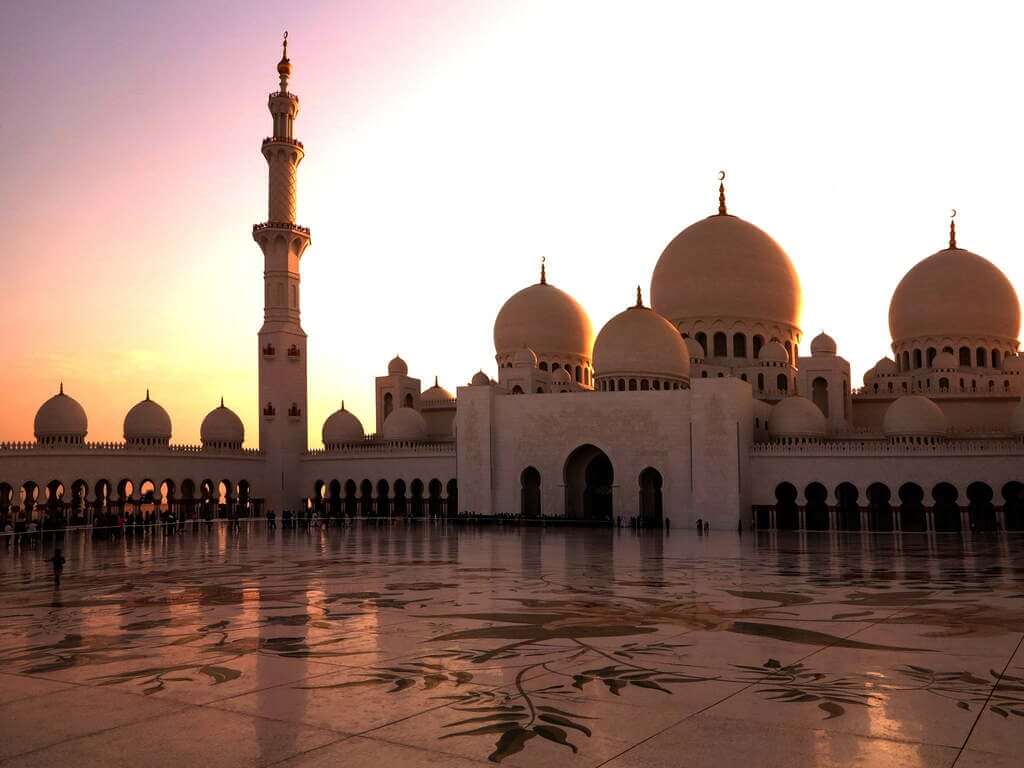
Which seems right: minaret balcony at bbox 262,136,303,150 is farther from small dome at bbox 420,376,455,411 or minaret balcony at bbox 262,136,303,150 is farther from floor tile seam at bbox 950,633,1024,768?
floor tile seam at bbox 950,633,1024,768

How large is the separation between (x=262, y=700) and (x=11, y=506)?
31.4 m

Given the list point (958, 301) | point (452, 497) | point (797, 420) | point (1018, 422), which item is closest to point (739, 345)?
point (797, 420)

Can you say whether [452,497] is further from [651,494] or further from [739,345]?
[739,345]

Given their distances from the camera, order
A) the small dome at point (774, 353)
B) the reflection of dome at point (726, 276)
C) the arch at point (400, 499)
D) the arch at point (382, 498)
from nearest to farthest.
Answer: the small dome at point (774, 353) → the reflection of dome at point (726, 276) → the arch at point (400, 499) → the arch at point (382, 498)

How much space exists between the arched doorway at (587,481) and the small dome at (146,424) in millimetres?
16705

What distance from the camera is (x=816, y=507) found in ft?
110

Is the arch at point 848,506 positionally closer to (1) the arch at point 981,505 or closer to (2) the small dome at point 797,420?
(2) the small dome at point 797,420

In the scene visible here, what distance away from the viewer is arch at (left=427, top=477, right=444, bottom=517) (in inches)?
1573

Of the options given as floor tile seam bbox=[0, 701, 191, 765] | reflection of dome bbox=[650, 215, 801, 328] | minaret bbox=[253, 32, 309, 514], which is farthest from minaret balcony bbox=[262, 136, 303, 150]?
floor tile seam bbox=[0, 701, 191, 765]

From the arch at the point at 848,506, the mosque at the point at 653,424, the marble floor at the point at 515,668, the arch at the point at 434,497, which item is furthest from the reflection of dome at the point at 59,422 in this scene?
the arch at the point at 848,506

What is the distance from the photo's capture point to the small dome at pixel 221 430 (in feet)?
135

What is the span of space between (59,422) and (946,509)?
A: 3245 cm

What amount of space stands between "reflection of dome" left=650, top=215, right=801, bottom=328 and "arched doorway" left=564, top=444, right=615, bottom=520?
7.12m

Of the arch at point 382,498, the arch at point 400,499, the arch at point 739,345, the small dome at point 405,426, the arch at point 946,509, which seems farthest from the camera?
the small dome at point 405,426
